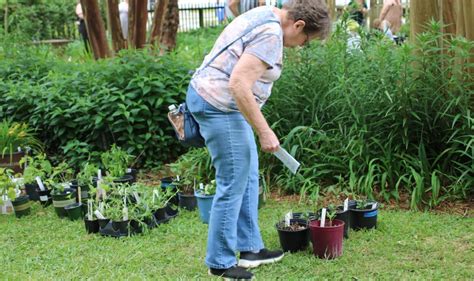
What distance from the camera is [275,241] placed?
471 cm

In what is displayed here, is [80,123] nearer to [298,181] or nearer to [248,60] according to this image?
[298,181]

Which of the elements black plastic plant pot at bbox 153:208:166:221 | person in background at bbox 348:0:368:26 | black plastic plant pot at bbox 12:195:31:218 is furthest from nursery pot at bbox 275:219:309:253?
person in background at bbox 348:0:368:26

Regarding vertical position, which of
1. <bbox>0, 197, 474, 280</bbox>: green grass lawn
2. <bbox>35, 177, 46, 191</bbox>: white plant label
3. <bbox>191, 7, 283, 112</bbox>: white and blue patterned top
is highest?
<bbox>191, 7, 283, 112</bbox>: white and blue patterned top

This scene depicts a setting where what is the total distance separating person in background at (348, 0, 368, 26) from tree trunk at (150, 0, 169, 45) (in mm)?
2567

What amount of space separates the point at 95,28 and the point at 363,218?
5.28 meters

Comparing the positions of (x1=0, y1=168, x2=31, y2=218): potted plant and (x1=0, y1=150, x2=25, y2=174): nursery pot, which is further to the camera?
(x1=0, y1=150, x2=25, y2=174): nursery pot

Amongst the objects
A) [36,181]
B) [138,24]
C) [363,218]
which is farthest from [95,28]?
[363,218]

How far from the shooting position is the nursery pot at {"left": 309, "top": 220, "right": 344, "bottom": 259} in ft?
13.9

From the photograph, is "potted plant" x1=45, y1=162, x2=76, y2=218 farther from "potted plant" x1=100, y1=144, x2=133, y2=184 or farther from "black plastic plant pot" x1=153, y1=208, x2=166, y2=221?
"black plastic plant pot" x1=153, y1=208, x2=166, y2=221

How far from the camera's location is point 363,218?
15.8 ft

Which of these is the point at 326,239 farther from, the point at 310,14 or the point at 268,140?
the point at 310,14

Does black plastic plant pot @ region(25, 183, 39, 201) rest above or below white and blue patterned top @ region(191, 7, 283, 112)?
below

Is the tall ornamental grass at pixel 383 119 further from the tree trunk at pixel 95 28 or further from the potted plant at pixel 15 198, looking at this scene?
the tree trunk at pixel 95 28

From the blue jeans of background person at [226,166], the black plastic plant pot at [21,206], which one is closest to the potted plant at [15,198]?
the black plastic plant pot at [21,206]
